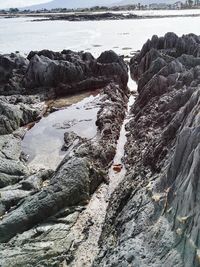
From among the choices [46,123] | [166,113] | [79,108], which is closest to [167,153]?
[166,113]

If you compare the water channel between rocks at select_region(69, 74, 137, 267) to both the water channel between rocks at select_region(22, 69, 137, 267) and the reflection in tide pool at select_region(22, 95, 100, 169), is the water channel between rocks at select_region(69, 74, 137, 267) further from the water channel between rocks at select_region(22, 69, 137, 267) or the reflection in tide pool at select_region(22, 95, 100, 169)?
the reflection in tide pool at select_region(22, 95, 100, 169)

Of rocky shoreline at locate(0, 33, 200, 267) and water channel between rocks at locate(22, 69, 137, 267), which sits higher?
rocky shoreline at locate(0, 33, 200, 267)

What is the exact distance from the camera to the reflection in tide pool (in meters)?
25.9

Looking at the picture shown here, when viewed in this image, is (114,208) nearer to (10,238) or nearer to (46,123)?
(10,238)

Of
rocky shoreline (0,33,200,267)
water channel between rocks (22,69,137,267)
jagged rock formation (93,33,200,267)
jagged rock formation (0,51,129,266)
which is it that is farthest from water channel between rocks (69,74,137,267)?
jagged rock formation (93,33,200,267)

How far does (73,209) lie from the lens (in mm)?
18312

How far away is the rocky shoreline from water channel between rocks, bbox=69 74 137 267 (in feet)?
0.41

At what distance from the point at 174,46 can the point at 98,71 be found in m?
12.1

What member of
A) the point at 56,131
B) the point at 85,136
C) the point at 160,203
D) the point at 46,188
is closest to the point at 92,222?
the point at 46,188

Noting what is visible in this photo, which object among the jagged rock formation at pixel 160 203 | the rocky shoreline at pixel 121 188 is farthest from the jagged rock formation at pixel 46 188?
the jagged rock formation at pixel 160 203

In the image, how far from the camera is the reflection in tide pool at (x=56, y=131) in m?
25.9

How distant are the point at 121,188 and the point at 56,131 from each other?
1297 centimetres

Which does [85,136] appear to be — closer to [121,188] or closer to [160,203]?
[121,188]

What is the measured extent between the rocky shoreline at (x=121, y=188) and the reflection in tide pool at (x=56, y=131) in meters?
0.83
